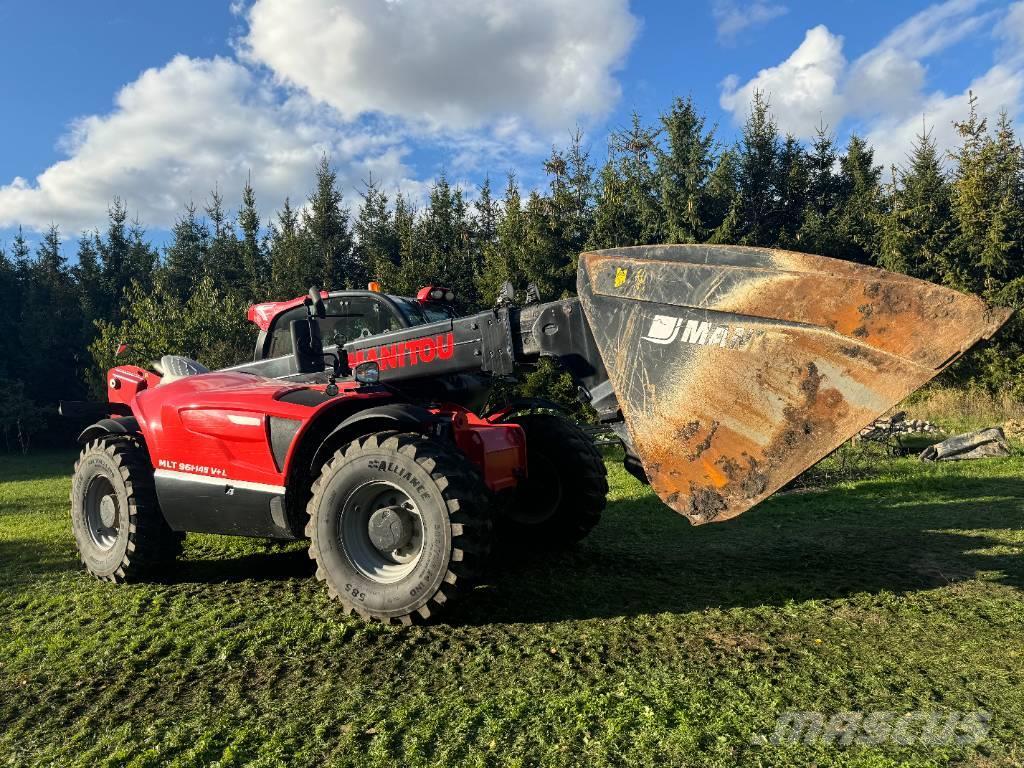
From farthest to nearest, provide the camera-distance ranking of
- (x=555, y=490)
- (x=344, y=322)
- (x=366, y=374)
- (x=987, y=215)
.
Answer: (x=987, y=215) < (x=344, y=322) < (x=555, y=490) < (x=366, y=374)

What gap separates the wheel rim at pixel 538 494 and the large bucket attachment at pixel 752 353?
1876 millimetres

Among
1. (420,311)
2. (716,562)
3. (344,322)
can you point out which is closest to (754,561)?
(716,562)

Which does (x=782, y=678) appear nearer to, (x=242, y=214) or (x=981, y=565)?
(x=981, y=565)

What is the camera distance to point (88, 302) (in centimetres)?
2931

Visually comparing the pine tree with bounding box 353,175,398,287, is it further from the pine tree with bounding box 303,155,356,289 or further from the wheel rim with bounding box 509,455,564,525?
the wheel rim with bounding box 509,455,564,525

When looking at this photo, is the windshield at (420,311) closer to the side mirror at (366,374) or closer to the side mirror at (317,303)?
the side mirror at (317,303)

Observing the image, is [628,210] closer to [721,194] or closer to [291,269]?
[721,194]

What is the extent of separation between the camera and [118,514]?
17.2 ft

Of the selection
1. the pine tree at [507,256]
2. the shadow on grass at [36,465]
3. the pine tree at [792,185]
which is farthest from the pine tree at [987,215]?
the shadow on grass at [36,465]

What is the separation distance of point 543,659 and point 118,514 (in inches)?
144

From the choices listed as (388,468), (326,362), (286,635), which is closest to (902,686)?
(388,468)

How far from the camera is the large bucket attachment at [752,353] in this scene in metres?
3.20

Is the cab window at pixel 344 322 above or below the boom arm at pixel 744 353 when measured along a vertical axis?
above

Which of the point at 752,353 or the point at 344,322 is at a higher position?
the point at 344,322
